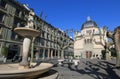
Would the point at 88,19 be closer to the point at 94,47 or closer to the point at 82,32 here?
the point at 82,32

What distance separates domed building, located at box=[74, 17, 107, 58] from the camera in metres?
55.0

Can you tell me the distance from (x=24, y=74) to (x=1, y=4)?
24.3 metres

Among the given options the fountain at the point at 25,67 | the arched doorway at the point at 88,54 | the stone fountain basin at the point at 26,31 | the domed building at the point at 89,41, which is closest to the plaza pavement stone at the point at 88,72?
the fountain at the point at 25,67

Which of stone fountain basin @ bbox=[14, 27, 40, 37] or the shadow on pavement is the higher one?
stone fountain basin @ bbox=[14, 27, 40, 37]

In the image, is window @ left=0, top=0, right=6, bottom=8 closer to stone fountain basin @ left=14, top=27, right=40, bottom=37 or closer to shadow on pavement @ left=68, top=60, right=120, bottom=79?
shadow on pavement @ left=68, top=60, right=120, bottom=79

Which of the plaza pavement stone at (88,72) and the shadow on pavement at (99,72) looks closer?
the plaza pavement stone at (88,72)

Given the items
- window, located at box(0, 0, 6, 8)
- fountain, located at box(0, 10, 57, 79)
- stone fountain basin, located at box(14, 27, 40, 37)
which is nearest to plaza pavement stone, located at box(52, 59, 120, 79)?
fountain, located at box(0, 10, 57, 79)

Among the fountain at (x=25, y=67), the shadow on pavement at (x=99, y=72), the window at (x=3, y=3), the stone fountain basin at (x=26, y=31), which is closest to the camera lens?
the fountain at (x=25, y=67)

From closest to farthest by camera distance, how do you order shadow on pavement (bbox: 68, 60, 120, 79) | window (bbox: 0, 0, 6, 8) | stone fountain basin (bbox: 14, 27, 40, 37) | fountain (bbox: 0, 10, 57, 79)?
1. fountain (bbox: 0, 10, 57, 79)
2. stone fountain basin (bbox: 14, 27, 40, 37)
3. shadow on pavement (bbox: 68, 60, 120, 79)
4. window (bbox: 0, 0, 6, 8)

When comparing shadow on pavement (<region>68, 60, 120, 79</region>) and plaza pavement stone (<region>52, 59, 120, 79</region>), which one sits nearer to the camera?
plaza pavement stone (<region>52, 59, 120, 79</region>)

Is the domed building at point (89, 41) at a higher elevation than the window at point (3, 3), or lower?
lower

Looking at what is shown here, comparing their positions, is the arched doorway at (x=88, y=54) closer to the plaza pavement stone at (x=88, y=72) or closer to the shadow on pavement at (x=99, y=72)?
the shadow on pavement at (x=99, y=72)

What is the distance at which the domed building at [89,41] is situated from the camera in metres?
55.0

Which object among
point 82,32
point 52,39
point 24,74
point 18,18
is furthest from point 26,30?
point 82,32
